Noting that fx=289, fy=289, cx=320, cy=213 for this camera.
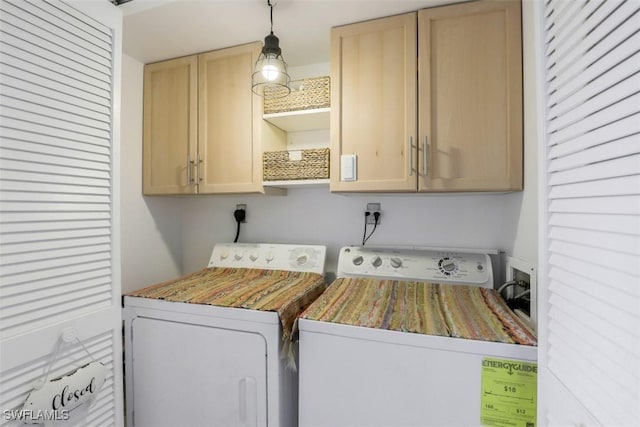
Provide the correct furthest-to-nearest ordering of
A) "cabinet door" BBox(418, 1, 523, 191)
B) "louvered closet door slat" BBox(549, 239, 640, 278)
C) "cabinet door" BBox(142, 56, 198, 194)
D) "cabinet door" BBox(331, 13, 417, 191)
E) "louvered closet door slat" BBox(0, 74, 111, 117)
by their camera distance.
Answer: "cabinet door" BBox(142, 56, 198, 194) → "cabinet door" BBox(331, 13, 417, 191) → "cabinet door" BBox(418, 1, 523, 191) → "louvered closet door slat" BBox(0, 74, 111, 117) → "louvered closet door slat" BBox(549, 239, 640, 278)

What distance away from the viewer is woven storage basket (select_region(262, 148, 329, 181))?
5.36 ft

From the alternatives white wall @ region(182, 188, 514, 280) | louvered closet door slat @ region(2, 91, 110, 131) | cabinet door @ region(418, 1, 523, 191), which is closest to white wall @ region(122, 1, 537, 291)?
white wall @ region(182, 188, 514, 280)

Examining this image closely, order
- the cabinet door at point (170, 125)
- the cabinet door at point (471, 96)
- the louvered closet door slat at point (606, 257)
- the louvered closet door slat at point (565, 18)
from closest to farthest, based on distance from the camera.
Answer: the louvered closet door slat at point (606, 257) < the louvered closet door slat at point (565, 18) < the cabinet door at point (471, 96) < the cabinet door at point (170, 125)

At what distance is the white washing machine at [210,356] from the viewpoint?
48.1 inches

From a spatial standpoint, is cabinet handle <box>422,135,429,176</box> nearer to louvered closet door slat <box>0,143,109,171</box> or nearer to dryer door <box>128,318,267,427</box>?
dryer door <box>128,318,267,427</box>

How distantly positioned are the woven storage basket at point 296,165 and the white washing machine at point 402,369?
2.40ft

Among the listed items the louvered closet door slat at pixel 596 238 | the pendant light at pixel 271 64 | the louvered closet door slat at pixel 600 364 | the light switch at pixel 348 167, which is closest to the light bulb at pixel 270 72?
the pendant light at pixel 271 64

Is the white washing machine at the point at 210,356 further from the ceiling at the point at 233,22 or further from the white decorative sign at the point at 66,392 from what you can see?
the ceiling at the point at 233,22

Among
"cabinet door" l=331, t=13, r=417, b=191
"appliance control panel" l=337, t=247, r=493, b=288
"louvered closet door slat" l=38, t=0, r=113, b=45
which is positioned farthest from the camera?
"appliance control panel" l=337, t=247, r=493, b=288

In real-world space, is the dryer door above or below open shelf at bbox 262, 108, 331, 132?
below

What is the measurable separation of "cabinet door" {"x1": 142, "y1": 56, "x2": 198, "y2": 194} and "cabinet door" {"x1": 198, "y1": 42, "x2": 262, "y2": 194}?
75mm

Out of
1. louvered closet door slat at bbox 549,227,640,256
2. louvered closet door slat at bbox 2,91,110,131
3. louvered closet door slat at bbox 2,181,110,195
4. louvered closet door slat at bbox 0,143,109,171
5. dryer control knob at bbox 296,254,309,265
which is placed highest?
louvered closet door slat at bbox 2,91,110,131

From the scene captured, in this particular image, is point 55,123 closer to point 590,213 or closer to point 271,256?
point 271,256

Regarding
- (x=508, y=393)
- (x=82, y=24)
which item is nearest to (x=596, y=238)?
(x=508, y=393)
